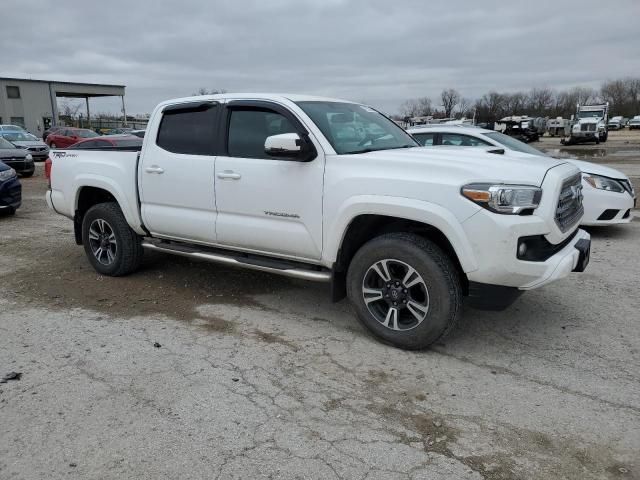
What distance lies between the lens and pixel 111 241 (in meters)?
5.90

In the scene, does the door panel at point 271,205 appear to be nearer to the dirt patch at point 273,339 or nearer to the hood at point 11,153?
the dirt patch at point 273,339

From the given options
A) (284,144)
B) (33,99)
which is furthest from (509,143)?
(33,99)

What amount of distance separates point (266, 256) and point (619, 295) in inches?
137

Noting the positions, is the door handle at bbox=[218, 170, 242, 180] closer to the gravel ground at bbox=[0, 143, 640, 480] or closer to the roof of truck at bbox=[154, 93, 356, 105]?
the roof of truck at bbox=[154, 93, 356, 105]

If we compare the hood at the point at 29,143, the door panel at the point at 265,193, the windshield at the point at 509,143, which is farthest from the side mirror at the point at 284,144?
the hood at the point at 29,143

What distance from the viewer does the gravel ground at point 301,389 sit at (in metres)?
2.75

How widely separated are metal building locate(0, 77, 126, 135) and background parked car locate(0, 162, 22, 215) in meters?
50.5

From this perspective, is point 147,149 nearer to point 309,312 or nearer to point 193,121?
point 193,121

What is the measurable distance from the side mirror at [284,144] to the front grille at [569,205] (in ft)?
6.37

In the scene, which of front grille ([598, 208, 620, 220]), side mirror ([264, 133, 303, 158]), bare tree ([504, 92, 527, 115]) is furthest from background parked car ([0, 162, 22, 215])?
bare tree ([504, 92, 527, 115])

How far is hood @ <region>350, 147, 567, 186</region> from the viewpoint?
3.60 meters

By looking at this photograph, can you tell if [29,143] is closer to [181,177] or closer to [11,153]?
[11,153]

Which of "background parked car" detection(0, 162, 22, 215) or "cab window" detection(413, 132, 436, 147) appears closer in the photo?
"cab window" detection(413, 132, 436, 147)

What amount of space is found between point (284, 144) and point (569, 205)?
2.22m
